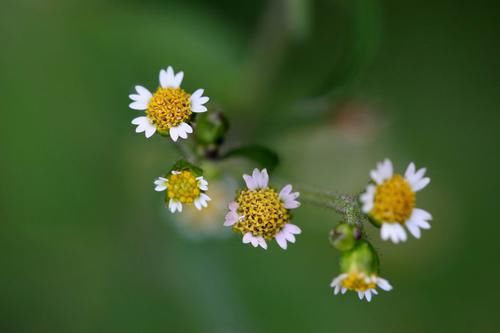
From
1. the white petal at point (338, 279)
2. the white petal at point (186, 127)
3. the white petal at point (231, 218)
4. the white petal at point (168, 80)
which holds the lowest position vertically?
the white petal at point (338, 279)

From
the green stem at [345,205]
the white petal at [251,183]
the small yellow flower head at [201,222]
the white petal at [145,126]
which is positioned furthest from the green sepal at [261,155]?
the small yellow flower head at [201,222]

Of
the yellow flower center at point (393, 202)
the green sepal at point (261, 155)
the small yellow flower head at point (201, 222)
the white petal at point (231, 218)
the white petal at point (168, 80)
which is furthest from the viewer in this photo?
the small yellow flower head at point (201, 222)

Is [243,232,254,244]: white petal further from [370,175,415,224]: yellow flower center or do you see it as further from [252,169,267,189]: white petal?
[370,175,415,224]: yellow flower center

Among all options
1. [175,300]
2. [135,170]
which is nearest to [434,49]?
[135,170]

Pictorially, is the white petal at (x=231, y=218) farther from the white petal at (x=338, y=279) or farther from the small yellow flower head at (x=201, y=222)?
the small yellow flower head at (x=201, y=222)

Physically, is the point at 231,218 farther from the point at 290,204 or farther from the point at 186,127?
the point at 186,127

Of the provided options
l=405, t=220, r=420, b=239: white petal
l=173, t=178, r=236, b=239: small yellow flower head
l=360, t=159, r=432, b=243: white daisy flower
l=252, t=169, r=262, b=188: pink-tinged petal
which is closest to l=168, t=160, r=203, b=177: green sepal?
l=252, t=169, r=262, b=188: pink-tinged petal

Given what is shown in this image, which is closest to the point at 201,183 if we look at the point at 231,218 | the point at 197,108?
the point at 231,218

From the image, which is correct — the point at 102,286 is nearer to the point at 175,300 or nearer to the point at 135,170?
the point at 175,300
